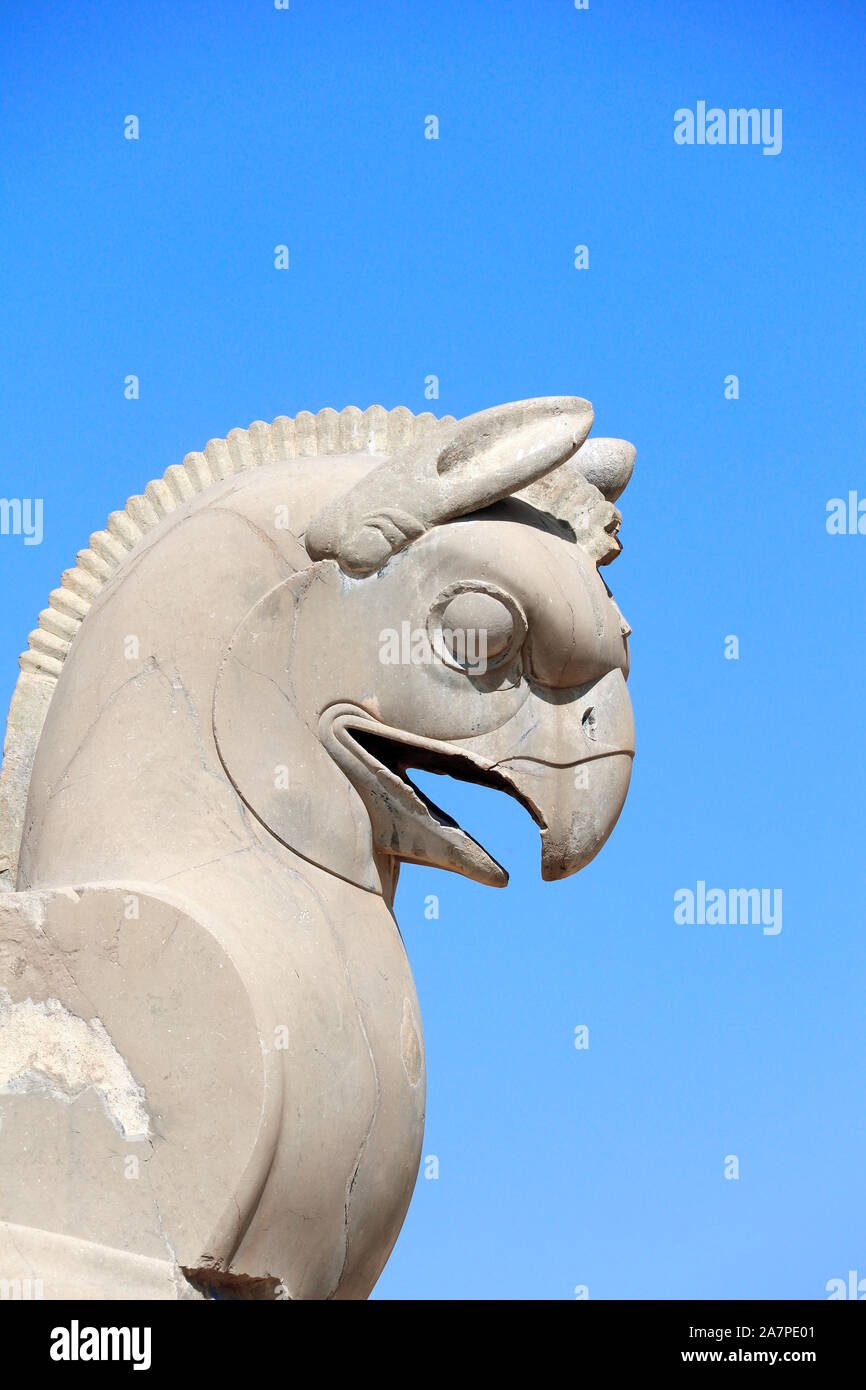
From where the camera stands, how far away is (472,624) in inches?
217

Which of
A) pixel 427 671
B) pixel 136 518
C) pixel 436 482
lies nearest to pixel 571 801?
pixel 427 671

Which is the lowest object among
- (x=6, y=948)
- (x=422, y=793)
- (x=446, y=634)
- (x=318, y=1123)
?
(x=318, y=1123)

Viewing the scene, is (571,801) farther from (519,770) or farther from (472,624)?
(472,624)

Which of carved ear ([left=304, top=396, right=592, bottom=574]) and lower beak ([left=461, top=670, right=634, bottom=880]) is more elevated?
carved ear ([left=304, top=396, right=592, bottom=574])

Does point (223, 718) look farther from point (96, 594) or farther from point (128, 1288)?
point (128, 1288)

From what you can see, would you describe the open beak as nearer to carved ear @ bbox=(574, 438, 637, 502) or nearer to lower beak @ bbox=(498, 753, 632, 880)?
lower beak @ bbox=(498, 753, 632, 880)

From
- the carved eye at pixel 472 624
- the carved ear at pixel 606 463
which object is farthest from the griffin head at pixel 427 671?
the carved ear at pixel 606 463

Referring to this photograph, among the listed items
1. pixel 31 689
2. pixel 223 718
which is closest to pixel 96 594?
pixel 31 689

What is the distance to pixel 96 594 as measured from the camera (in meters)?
6.04

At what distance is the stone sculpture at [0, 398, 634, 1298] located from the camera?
499 centimetres

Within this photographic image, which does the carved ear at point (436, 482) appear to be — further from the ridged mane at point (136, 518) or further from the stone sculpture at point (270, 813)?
the ridged mane at point (136, 518)

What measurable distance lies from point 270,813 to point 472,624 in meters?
0.78

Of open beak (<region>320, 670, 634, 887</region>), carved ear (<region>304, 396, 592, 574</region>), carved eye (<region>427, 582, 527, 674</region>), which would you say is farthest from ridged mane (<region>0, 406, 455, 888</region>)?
open beak (<region>320, 670, 634, 887</region>)
